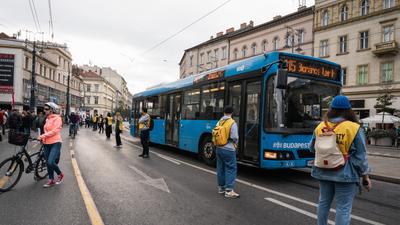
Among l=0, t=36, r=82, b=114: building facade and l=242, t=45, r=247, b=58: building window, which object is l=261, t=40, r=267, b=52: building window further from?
l=0, t=36, r=82, b=114: building facade

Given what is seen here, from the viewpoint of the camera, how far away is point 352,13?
36.2 metres

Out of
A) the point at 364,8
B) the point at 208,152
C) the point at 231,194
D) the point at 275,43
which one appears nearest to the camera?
the point at 231,194

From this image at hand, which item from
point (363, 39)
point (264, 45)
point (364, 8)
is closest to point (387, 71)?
point (363, 39)

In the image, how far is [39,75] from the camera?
56094mm

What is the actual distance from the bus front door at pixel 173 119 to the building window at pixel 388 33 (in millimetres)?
27495

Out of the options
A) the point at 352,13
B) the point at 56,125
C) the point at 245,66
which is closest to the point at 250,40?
the point at 352,13

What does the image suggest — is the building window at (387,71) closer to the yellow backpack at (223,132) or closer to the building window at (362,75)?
the building window at (362,75)

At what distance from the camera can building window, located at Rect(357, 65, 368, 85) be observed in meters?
34.9

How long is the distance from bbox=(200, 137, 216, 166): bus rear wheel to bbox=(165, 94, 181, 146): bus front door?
2.41m

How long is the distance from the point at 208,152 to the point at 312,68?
13.5 feet

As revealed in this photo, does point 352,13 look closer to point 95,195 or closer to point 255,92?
point 255,92

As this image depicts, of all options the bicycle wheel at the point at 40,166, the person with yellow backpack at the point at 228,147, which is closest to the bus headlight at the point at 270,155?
the person with yellow backpack at the point at 228,147

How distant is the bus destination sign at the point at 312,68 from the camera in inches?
337

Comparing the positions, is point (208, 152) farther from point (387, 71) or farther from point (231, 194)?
point (387, 71)
